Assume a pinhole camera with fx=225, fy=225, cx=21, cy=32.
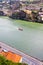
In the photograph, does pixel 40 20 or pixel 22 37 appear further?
pixel 40 20

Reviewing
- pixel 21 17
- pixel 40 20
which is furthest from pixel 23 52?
pixel 21 17

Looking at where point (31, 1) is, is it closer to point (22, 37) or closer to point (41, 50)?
point (22, 37)

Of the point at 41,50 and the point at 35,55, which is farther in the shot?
the point at 41,50

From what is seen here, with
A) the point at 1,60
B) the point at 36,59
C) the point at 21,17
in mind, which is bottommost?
the point at 21,17

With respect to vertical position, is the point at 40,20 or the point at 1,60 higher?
the point at 1,60

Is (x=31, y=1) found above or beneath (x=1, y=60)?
beneath

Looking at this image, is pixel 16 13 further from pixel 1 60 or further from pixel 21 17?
pixel 1 60

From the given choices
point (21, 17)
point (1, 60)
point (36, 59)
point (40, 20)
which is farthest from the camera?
point (21, 17)

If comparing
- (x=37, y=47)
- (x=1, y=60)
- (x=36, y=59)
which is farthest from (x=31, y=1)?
(x=1, y=60)

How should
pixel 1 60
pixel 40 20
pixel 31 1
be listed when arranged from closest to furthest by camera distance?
pixel 1 60
pixel 40 20
pixel 31 1
